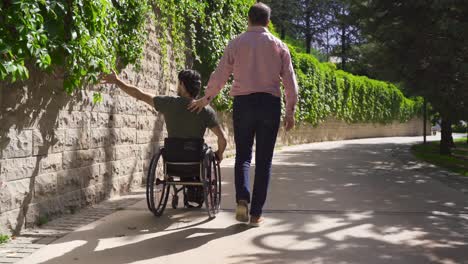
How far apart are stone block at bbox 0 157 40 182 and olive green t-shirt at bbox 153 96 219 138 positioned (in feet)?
4.02

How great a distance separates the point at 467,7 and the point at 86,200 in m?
7.45

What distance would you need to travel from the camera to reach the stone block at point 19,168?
422 centimetres

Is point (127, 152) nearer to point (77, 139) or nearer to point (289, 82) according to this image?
point (77, 139)

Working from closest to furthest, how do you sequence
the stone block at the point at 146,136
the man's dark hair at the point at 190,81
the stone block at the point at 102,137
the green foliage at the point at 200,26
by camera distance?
the man's dark hair at the point at 190,81
the stone block at the point at 102,137
the stone block at the point at 146,136
the green foliage at the point at 200,26

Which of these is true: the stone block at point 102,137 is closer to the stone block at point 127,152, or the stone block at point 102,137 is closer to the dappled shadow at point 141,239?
the stone block at point 127,152

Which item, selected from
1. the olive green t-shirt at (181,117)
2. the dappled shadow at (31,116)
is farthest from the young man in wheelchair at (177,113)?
the dappled shadow at (31,116)

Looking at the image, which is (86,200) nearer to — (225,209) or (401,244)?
(225,209)

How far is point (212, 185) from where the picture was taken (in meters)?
5.30

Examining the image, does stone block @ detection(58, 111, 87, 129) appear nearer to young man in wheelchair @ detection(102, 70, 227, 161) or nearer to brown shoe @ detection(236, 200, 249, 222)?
young man in wheelchair @ detection(102, 70, 227, 161)

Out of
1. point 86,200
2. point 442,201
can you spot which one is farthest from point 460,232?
point 86,200

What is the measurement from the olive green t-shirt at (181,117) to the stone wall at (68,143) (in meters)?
0.96

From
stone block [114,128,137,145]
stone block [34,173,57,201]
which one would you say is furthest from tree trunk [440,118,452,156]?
stone block [34,173,57,201]

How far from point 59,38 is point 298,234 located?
8.34 ft

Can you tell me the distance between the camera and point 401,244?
436 centimetres
